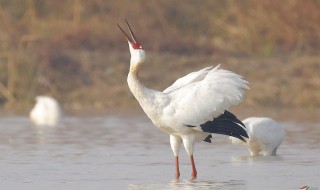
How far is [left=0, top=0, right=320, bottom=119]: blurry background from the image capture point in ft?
74.4

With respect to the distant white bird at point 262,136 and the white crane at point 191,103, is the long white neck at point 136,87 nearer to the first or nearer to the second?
the white crane at point 191,103

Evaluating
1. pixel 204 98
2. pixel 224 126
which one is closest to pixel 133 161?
pixel 224 126

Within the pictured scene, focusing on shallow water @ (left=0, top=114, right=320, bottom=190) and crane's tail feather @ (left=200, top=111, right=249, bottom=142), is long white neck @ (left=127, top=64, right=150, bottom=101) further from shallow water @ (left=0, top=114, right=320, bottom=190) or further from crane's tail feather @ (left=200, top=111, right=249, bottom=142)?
shallow water @ (left=0, top=114, right=320, bottom=190)

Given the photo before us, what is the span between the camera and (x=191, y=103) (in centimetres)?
1093

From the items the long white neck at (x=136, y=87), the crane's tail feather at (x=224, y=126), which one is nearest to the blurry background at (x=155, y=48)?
the crane's tail feather at (x=224, y=126)

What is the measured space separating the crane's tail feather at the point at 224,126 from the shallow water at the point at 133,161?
454mm

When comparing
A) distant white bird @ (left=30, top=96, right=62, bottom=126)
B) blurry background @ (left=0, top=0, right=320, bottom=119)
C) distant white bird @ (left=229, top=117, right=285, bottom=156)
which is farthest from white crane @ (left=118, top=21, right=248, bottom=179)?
blurry background @ (left=0, top=0, right=320, bottom=119)

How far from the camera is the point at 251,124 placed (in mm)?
13031

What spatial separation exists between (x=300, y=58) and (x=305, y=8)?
1.53 metres

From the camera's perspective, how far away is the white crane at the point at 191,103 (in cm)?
1081

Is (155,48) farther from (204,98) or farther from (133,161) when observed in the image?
(204,98)

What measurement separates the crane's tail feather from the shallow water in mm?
454

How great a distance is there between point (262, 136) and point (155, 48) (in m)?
12.5

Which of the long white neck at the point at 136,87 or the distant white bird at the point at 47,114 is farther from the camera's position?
the distant white bird at the point at 47,114
